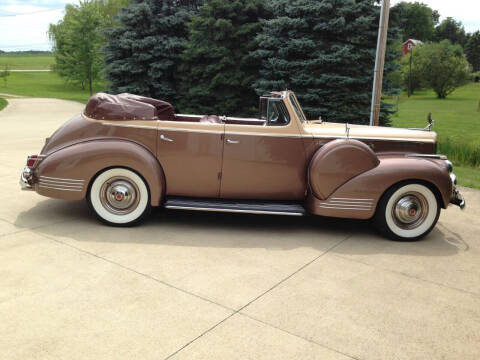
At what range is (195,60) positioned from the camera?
15.2 meters

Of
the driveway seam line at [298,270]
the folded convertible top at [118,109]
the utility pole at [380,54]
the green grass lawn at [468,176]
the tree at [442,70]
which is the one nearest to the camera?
the driveway seam line at [298,270]

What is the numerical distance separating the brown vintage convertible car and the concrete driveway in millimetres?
330

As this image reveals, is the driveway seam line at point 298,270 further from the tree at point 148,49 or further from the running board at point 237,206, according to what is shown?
the tree at point 148,49

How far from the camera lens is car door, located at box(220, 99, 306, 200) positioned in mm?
5180

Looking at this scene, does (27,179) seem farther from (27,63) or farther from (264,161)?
(27,63)

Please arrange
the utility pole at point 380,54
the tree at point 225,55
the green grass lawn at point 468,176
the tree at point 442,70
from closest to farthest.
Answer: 1. the green grass lawn at point 468,176
2. the utility pole at point 380,54
3. the tree at point 225,55
4. the tree at point 442,70

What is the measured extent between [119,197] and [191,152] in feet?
3.22

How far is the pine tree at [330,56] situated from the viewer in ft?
39.7

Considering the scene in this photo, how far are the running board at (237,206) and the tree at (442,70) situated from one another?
46898mm

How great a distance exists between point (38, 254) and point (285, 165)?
2.79 meters

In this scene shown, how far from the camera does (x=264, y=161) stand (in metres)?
5.21

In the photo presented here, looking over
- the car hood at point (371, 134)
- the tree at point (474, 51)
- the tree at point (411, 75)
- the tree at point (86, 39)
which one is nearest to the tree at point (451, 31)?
the tree at point (474, 51)

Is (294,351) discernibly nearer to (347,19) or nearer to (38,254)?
(38,254)

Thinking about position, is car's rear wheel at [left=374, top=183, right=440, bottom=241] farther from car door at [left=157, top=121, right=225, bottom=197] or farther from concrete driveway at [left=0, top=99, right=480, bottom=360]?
car door at [left=157, top=121, right=225, bottom=197]
